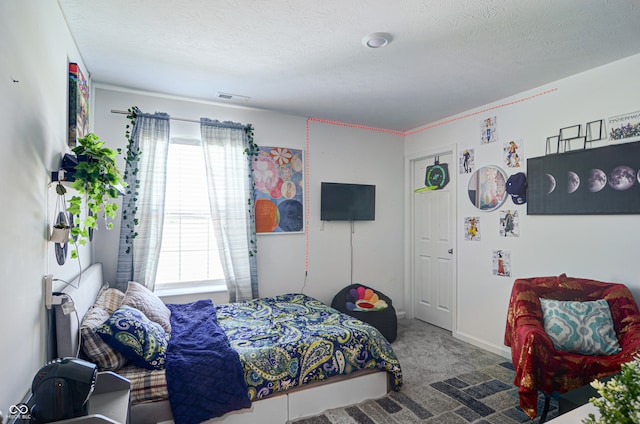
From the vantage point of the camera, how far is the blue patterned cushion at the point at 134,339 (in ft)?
6.17

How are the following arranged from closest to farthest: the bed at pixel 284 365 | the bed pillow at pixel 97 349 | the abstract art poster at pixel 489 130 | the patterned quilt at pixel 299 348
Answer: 1. the bed pillow at pixel 97 349
2. the bed at pixel 284 365
3. the patterned quilt at pixel 299 348
4. the abstract art poster at pixel 489 130

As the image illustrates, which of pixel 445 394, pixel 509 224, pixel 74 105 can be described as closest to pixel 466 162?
pixel 509 224

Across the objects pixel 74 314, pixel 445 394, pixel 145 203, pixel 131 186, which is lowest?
pixel 445 394

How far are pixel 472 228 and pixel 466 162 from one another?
0.75m

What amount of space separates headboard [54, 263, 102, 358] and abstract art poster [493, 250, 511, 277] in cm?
350

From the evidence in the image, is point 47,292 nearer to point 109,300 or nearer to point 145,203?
point 109,300

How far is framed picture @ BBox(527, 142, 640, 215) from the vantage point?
2.43 m

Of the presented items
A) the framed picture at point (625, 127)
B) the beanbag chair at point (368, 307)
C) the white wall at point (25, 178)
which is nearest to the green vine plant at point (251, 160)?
the beanbag chair at point (368, 307)

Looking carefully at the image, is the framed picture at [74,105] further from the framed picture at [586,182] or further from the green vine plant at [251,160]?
the framed picture at [586,182]

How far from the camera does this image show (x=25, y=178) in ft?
4.44

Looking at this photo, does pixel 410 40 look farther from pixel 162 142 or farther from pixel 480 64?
pixel 162 142

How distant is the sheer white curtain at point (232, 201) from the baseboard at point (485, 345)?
2.36 m

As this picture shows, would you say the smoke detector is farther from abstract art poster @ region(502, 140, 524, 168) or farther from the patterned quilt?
the patterned quilt

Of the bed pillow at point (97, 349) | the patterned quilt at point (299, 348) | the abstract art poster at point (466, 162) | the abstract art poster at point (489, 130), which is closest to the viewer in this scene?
the bed pillow at point (97, 349)
